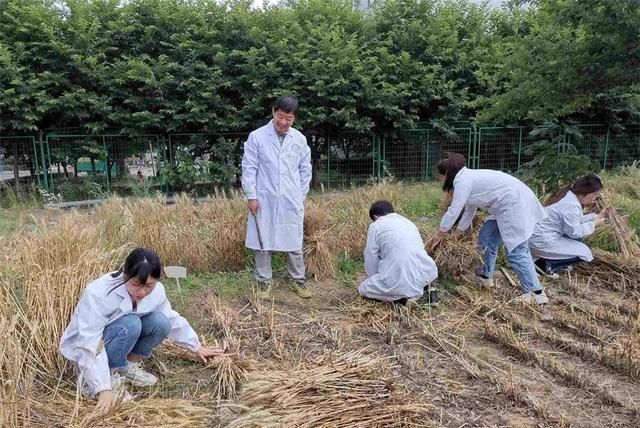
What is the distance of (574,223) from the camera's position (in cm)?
435

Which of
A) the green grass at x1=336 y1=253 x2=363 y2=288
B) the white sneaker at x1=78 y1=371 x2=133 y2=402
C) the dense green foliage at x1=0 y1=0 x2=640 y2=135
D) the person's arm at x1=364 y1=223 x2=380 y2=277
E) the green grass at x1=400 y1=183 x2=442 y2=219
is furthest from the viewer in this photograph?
the dense green foliage at x1=0 y1=0 x2=640 y2=135

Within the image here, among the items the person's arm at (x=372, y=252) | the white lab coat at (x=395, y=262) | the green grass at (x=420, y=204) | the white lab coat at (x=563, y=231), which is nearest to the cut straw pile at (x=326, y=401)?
the white lab coat at (x=395, y=262)

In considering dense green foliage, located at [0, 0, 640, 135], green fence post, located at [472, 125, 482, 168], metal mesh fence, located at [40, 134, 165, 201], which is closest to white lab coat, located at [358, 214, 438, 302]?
dense green foliage, located at [0, 0, 640, 135]

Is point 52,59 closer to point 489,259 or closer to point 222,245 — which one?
point 222,245

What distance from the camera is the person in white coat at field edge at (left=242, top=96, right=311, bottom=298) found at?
3906 mm

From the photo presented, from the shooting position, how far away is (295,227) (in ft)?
13.1

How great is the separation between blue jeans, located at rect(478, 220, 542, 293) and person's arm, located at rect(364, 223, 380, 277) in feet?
3.45

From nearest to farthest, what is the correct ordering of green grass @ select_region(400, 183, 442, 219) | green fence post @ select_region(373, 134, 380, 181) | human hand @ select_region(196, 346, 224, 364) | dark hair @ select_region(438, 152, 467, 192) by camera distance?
human hand @ select_region(196, 346, 224, 364) < dark hair @ select_region(438, 152, 467, 192) < green grass @ select_region(400, 183, 442, 219) < green fence post @ select_region(373, 134, 380, 181)

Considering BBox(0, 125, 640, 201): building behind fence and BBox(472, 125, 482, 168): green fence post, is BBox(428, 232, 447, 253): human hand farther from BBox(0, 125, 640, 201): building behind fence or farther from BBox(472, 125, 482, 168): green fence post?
BBox(472, 125, 482, 168): green fence post

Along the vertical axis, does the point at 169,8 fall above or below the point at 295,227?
above

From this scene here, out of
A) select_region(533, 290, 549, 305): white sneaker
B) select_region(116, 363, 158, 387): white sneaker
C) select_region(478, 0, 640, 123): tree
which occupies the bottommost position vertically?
select_region(533, 290, 549, 305): white sneaker

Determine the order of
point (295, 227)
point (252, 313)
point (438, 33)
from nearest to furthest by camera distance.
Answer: point (252, 313), point (295, 227), point (438, 33)

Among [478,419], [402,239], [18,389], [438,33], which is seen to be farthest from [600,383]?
[438,33]

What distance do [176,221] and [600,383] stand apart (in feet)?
11.4
